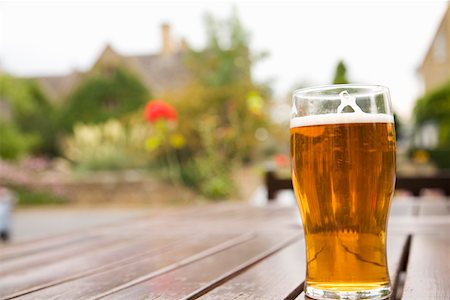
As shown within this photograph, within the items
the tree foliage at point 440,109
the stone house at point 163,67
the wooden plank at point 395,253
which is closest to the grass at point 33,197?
the wooden plank at point 395,253

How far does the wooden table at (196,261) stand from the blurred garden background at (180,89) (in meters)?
0.33

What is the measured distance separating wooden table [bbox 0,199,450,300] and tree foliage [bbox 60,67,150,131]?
17953 millimetres

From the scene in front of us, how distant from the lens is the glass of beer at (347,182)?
2.18ft

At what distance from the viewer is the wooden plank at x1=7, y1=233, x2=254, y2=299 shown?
0.72 meters

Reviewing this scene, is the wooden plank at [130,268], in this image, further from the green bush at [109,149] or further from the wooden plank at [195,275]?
the green bush at [109,149]

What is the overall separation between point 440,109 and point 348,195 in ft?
58.4

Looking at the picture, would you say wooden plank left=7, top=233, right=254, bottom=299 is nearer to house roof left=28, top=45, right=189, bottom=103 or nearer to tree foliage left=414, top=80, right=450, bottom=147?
tree foliage left=414, top=80, right=450, bottom=147

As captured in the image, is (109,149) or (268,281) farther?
(109,149)

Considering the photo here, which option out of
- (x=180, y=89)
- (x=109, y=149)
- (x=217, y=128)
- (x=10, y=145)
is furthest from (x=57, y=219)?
(x=10, y=145)

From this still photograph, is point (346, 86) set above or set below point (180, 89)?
below

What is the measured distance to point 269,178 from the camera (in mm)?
2676

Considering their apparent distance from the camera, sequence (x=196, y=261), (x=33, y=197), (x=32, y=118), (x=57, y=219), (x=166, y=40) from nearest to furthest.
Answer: (x=196, y=261) → (x=57, y=219) → (x=33, y=197) → (x=32, y=118) → (x=166, y=40)

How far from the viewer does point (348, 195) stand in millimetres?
668

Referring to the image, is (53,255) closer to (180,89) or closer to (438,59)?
(180,89)
